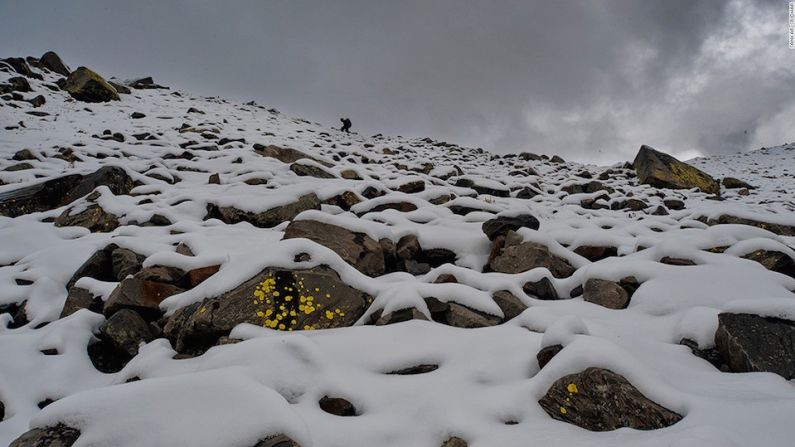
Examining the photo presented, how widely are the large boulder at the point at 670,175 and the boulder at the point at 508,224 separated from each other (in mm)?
12422

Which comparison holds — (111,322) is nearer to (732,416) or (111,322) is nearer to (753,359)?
(732,416)

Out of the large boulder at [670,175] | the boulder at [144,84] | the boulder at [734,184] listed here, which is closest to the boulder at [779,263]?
the large boulder at [670,175]

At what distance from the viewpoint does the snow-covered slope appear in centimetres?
217

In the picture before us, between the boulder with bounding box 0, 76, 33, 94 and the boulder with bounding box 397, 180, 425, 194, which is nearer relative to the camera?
the boulder with bounding box 397, 180, 425, 194

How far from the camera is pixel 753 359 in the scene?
2.89m

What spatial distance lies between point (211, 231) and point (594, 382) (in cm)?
597

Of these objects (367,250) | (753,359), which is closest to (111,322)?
(367,250)

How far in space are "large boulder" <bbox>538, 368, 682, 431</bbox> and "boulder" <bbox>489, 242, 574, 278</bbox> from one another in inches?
115

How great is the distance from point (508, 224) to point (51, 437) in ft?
18.9

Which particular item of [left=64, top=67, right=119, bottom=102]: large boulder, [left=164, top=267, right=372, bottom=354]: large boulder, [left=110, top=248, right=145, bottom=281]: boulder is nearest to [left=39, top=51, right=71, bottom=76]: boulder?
[left=64, top=67, right=119, bottom=102]: large boulder

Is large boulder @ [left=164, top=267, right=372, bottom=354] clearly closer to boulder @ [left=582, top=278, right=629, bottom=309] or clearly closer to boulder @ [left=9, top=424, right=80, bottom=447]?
→ boulder @ [left=9, top=424, right=80, bottom=447]

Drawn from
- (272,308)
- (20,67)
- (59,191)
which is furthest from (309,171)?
(20,67)

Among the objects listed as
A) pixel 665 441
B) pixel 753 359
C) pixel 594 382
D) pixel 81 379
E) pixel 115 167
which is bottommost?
pixel 81 379

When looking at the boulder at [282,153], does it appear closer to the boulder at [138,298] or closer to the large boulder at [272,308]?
the boulder at [138,298]
